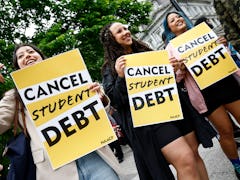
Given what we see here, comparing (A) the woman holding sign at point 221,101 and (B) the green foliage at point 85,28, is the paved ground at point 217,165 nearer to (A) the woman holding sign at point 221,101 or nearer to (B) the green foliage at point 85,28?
(A) the woman holding sign at point 221,101

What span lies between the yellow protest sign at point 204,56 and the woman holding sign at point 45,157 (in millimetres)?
1169

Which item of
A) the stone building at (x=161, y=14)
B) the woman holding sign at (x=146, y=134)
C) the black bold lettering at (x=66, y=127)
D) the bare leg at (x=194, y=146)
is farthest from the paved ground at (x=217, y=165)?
the stone building at (x=161, y=14)

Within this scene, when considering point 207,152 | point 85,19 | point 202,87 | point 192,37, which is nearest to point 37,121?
point 202,87

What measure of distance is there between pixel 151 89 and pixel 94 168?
81 centimetres

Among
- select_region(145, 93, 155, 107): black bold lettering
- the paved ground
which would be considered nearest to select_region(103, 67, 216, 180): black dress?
select_region(145, 93, 155, 107): black bold lettering

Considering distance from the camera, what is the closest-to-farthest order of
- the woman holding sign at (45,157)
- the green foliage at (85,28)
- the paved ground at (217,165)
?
the woman holding sign at (45,157)
the paved ground at (217,165)
the green foliage at (85,28)

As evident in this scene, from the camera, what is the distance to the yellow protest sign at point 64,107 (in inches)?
78.4

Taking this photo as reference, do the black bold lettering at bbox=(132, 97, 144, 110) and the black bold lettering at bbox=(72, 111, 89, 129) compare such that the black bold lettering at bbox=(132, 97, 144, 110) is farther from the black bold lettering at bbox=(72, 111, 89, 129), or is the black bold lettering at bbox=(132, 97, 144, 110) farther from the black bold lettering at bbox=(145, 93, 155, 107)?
the black bold lettering at bbox=(72, 111, 89, 129)

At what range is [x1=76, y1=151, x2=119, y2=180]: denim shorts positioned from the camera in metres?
2.02

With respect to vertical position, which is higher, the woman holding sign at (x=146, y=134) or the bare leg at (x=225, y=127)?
the woman holding sign at (x=146, y=134)

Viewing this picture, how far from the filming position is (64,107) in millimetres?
2086

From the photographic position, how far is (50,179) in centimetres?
192

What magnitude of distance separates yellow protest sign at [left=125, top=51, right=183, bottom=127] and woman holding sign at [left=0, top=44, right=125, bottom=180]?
0.35 m

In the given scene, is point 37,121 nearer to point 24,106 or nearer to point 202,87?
point 24,106
